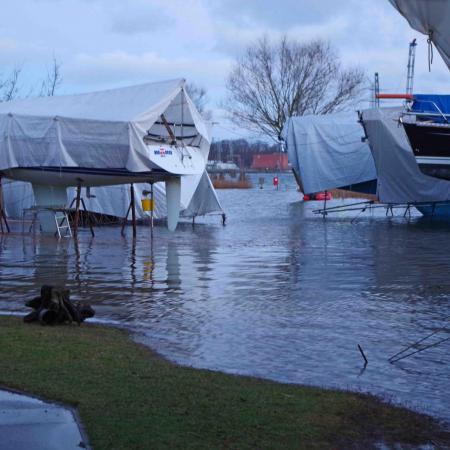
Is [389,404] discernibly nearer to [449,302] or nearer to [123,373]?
[123,373]

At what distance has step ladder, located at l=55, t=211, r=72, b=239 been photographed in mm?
22797

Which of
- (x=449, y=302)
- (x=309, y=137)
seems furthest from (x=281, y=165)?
(x=449, y=302)

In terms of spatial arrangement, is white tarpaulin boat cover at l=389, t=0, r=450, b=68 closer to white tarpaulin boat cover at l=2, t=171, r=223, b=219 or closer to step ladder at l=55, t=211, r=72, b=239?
step ladder at l=55, t=211, r=72, b=239

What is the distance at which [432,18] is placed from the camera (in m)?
5.44

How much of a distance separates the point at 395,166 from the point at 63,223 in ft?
39.6

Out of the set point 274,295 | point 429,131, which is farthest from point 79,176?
point 274,295

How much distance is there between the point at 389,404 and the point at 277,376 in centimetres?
135

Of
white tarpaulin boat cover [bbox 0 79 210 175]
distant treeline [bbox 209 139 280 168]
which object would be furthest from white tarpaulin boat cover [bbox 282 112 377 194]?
distant treeline [bbox 209 139 280 168]

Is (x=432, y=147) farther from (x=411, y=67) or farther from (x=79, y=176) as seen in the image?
(x=79, y=176)

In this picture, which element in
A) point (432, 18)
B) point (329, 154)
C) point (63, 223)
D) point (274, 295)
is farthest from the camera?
point (329, 154)

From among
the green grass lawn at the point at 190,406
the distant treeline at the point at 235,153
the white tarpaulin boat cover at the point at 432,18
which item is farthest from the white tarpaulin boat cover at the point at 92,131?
the distant treeline at the point at 235,153

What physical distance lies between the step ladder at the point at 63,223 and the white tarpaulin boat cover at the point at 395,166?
10.8 m

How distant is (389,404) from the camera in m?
6.84

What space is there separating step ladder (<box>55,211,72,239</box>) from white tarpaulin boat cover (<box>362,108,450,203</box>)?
10813 mm
